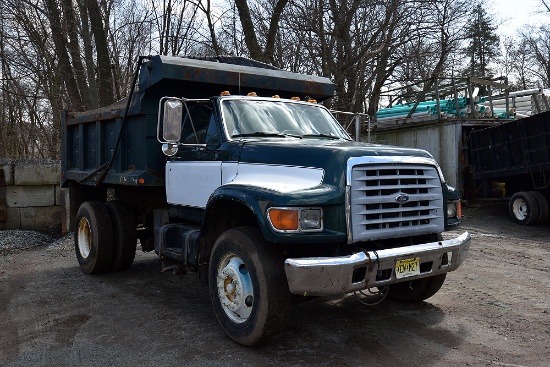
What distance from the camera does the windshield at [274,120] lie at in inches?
215

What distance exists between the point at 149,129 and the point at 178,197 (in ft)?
3.57

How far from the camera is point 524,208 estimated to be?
12.7 metres

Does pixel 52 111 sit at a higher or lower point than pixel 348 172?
higher

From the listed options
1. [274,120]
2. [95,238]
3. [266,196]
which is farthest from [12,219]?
[266,196]

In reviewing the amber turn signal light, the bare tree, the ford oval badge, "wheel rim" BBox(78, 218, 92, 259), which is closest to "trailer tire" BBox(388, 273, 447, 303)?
the ford oval badge

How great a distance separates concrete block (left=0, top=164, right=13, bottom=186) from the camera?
35.9 feet

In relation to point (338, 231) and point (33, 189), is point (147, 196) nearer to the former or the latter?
point (338, 231)

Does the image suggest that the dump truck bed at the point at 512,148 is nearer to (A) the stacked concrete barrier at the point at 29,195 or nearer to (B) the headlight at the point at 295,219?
Result: (B) the headlight at the point at 295,219

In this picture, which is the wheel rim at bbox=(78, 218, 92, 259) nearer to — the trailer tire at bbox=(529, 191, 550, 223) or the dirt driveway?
the dirt driveway

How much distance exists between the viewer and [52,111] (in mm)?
20141

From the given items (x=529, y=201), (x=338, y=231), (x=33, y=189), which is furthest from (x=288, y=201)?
(x=529, y=201)

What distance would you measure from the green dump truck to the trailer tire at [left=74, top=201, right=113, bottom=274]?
29 millimetres

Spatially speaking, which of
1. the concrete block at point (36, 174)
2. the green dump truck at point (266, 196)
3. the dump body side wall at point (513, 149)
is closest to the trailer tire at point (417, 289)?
the green dump truck at point (266, 196)

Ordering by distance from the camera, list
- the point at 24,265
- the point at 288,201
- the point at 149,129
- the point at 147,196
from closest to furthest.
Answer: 1. the point at 288,201
2. the point at 149,129
3. the point at 147,196
4. the point at 24,265
